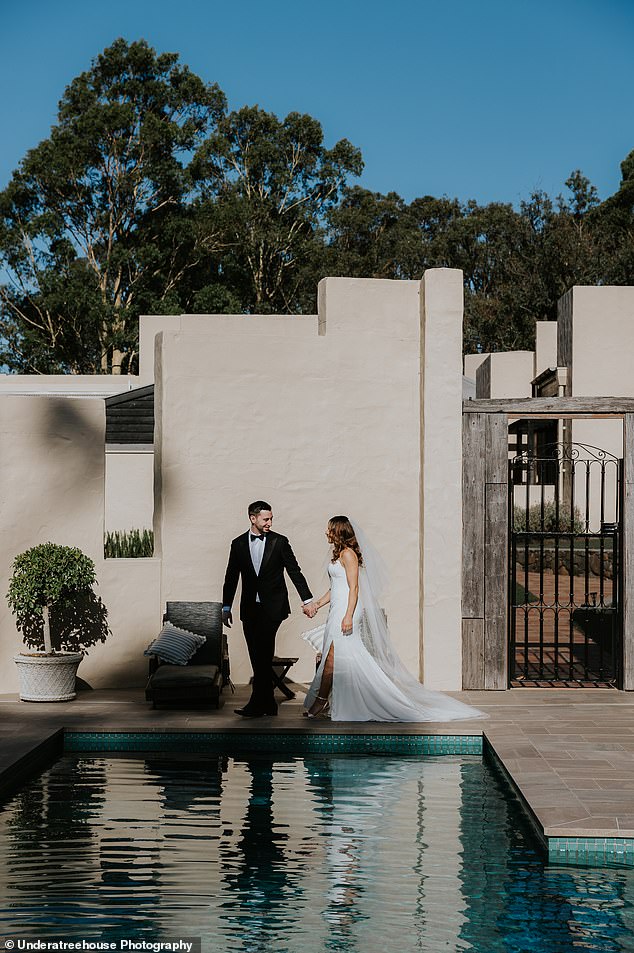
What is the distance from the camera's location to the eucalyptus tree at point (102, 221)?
37.6 meters

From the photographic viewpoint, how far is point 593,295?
25.3 metres

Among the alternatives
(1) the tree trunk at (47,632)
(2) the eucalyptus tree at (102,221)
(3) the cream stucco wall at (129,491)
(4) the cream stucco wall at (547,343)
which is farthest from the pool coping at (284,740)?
(2) the eucalyptus tree at (102,221)

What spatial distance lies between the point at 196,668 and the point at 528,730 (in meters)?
2.85

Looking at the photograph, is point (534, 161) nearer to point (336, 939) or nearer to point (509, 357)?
point (509, 357)

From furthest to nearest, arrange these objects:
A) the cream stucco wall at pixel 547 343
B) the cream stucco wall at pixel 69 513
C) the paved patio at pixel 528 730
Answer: the cream stucco wall at pixel 547 343, the cream stucco wall at pixel 69 513, the paved patio at pixel 528 730

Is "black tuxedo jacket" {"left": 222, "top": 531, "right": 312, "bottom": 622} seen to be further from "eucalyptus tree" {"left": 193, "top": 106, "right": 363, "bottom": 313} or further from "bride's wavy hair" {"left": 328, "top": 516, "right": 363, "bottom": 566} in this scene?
"eucalyptus tree" {"left": 193, "top": 106, "right": 363, "bottom": 313}

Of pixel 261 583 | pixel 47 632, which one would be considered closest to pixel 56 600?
pixel 47 632

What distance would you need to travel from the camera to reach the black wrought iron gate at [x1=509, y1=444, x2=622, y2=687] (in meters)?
9.83

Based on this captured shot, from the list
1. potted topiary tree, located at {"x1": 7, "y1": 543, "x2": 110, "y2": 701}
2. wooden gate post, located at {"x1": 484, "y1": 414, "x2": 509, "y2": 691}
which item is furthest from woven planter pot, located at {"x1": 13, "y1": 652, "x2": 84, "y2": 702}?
wooden gate post, located at {"x1": 484, "y1": 414, "x2": 509, "y2": 691}

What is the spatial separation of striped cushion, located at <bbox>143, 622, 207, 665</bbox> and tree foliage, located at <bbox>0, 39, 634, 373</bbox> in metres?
29.2

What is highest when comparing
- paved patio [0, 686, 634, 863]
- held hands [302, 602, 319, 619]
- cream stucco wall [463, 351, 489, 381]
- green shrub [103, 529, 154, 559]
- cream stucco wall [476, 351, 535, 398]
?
cream stucco wall [463, 351, 489, 381]

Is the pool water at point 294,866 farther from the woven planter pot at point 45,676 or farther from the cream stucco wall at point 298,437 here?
the cream stucco wall at point 298,437

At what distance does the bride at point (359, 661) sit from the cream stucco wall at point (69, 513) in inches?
83.1

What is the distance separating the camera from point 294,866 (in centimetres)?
546
